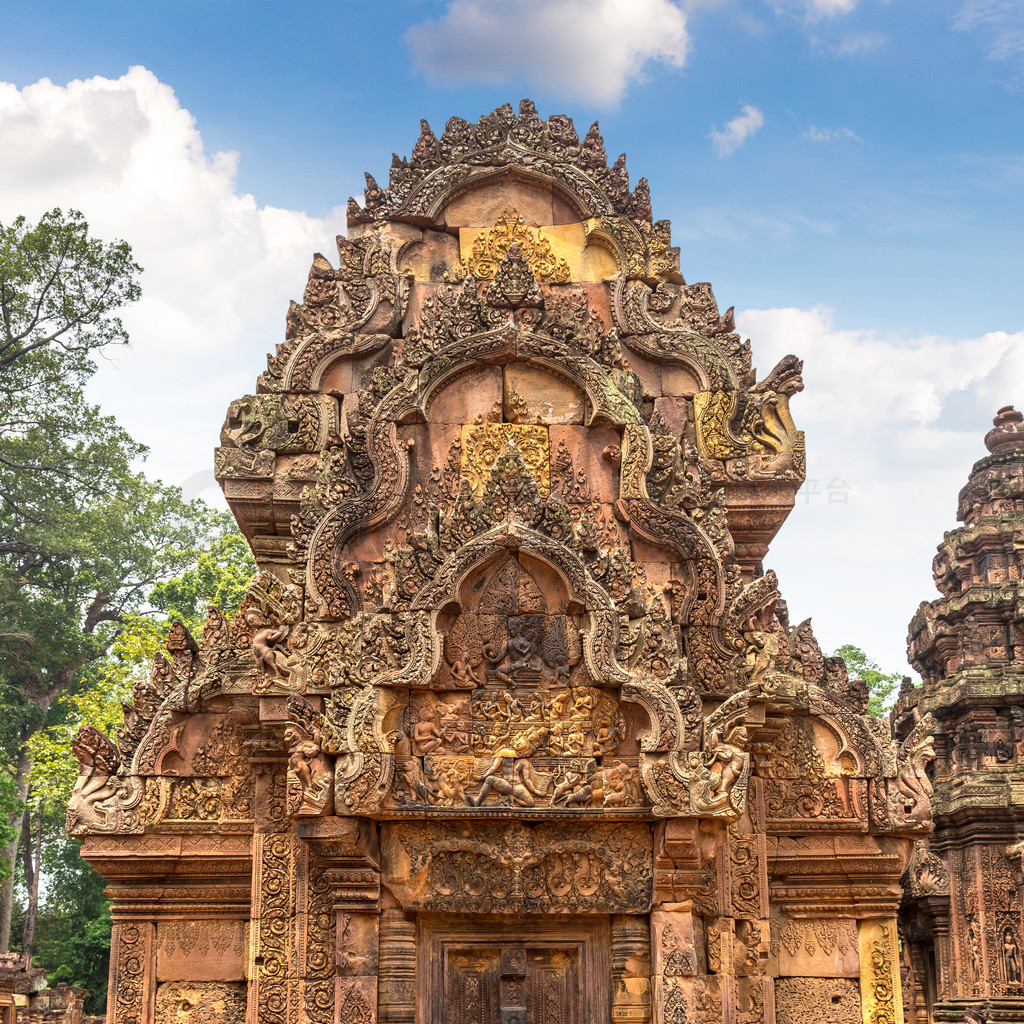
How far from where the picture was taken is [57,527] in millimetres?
31500

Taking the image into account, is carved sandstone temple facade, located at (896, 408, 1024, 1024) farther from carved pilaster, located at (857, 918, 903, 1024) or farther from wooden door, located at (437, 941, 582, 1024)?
wooden door, located at (437, 941, 582, 1024)

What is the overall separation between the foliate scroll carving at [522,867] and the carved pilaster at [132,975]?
2499mm

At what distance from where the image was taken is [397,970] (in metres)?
8.73

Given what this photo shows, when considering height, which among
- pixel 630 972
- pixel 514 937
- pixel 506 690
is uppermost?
pixel 506 690

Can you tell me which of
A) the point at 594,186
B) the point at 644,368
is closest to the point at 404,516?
the point at 644,368

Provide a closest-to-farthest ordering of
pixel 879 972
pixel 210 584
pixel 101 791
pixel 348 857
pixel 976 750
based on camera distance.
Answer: pixel 348 857, pixel 101 791, pixel 879 972, pixel 976 750, pixel 210 584

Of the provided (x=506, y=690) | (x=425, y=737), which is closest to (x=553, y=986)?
(x=425, y=737)

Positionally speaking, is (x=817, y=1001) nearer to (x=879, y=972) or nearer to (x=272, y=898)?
(x=879, y=972)

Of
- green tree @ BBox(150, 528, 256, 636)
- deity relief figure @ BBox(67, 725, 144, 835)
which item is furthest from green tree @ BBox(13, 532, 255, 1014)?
deity relief figure @ BBox(67, 725, 144, 835)

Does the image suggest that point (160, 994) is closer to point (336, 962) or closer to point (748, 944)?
point (336, 962)

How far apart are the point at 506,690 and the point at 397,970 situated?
2.08m

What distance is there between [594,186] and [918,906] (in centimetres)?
1661

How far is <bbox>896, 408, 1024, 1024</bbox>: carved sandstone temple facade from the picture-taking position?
71.7ft

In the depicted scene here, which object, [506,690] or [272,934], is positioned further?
[272,934]
